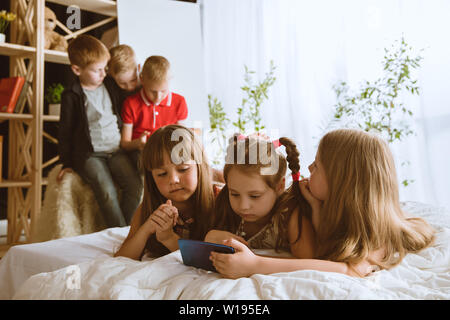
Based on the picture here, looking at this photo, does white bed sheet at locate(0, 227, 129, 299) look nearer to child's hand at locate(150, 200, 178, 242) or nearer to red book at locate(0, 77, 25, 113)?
child's hand at locate(150, 200, 178, 242)

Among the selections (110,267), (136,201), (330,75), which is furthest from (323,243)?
(330,75)

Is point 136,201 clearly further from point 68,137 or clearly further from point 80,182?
point 68,137

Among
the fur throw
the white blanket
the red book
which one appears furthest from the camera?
the red book

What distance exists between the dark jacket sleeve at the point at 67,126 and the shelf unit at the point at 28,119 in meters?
0.44

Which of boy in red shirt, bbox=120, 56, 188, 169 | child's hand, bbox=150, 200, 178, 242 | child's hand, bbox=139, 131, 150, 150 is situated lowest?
child's hand, bbox=150, 200, 178, 242

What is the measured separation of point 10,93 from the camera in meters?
2.68

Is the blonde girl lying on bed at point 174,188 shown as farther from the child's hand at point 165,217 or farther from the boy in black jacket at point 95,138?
the boy in black jacket at point 95,138

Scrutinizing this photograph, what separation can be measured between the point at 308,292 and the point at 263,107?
2.64 metres

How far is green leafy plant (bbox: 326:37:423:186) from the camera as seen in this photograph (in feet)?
7.86

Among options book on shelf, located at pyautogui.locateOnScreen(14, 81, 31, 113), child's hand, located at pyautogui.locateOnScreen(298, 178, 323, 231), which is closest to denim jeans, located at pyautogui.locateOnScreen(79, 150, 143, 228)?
book on shelf, located at pyautogui.locateOnScreen(14, 81, 31, 113)

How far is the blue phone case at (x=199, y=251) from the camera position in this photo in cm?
88

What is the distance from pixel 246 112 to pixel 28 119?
166 centimetres

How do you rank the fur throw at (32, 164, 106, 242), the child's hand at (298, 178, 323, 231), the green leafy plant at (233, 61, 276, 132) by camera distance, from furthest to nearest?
the green leafy plant at (233, 61, 276, 132)
the fur throw at (32, 164, 106, 242)
the child's hand at (298, 178, 323, 231)

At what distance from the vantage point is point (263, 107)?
10.8 feet
